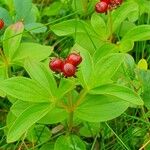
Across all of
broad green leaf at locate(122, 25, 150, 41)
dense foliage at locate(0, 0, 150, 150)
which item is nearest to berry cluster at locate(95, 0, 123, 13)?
dense foliage at locate(0, 0, 150, 150)

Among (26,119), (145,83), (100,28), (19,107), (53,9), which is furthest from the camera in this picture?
(53,9)

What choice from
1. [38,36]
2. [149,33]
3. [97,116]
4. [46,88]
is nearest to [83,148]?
[97,116]

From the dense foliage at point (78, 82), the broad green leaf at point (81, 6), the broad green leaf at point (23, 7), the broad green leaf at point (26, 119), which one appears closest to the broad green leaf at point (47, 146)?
the dense foliage at point (78, 82)

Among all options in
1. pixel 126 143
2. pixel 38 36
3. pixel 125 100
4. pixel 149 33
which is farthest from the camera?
pixel 38 36

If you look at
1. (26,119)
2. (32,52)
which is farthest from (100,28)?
(26,119)

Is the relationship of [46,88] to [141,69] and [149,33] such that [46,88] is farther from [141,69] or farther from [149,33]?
[149,33]

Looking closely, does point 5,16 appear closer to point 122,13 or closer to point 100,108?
point 122,13
